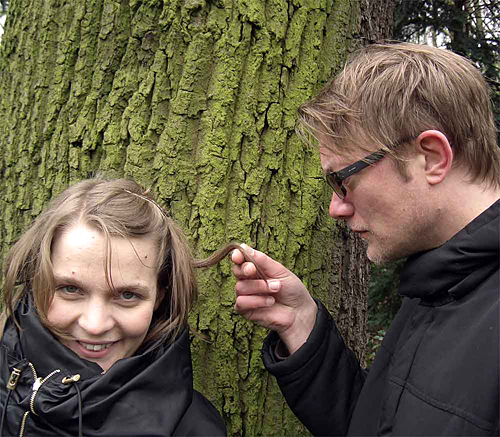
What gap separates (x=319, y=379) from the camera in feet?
6.72

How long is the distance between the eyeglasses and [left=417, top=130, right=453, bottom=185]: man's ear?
0.45 ft

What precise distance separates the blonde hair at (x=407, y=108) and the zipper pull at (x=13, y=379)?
4.28ft

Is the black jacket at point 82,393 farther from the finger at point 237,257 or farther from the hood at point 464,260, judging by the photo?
the hood at point 464,260

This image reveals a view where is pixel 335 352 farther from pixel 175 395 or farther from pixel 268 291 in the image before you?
pixel 175 395

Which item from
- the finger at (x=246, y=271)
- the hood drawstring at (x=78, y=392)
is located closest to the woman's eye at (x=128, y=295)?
the hood drawstring at (x=78, y=392)

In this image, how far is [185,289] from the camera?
189 cm

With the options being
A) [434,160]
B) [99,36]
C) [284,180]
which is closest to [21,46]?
[99,36]

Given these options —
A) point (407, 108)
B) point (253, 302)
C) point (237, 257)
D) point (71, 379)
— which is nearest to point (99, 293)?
point (71, 379)

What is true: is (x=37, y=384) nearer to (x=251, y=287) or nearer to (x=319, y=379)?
(x=251, y=287)

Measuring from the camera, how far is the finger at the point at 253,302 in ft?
6.56

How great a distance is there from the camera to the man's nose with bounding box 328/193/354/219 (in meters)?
1.90

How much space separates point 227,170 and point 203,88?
0.35 meters

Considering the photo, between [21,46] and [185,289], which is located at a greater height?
[21,46]

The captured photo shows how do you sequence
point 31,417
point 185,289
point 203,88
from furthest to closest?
point 203,88 → point 185,289 → point 31,417
